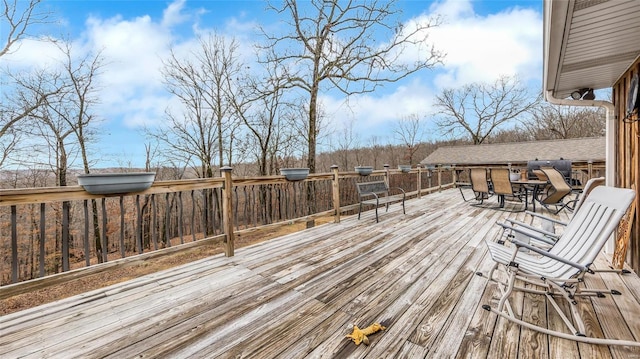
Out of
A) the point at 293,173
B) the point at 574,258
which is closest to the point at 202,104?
the point at 293,173

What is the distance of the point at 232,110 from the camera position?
10.6 m

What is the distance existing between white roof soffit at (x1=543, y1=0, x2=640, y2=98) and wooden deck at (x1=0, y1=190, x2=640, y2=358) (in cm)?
209

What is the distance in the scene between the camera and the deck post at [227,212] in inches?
126

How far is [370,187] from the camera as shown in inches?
207

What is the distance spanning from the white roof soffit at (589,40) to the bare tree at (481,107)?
865 inches

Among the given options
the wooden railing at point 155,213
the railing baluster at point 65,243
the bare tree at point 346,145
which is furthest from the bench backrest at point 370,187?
the bare tree at point 346,145

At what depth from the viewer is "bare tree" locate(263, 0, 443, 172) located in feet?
29.7

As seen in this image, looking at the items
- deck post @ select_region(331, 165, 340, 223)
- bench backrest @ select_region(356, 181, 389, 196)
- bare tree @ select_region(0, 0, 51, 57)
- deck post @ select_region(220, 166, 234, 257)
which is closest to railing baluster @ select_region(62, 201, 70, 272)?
deck post @ select_region(220, 166, 234, 257)

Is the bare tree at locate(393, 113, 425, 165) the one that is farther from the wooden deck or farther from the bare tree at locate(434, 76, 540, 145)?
the wooden deck

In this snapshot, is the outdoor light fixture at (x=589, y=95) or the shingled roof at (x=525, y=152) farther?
the shingled roof at (x=525, y=152)

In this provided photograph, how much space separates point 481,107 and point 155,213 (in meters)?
26.6

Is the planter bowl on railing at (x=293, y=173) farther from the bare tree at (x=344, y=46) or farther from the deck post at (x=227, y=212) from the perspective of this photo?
the bare tree at (x=344, y=46)

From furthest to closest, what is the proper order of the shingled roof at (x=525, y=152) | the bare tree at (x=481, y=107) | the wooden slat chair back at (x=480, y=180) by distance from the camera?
1. the bare tree at (x=481, y=107)
2. the shingled roof at (x=525, y=152)
3. the wooden slat chair back at (x=480, y=180)

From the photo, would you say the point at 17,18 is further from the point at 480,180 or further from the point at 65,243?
the point at 480,180
